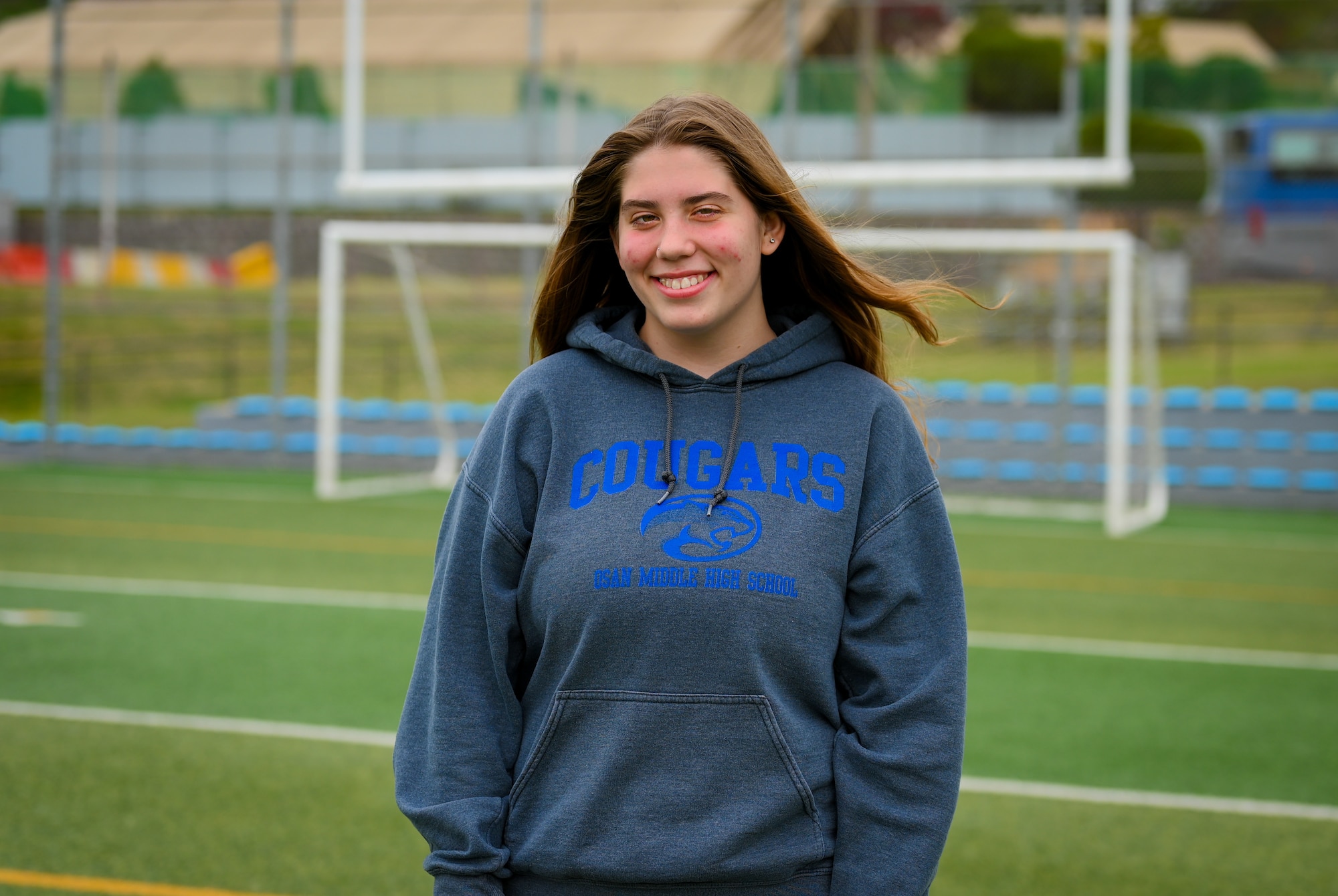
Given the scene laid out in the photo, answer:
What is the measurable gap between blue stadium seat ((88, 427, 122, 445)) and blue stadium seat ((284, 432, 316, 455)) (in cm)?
180

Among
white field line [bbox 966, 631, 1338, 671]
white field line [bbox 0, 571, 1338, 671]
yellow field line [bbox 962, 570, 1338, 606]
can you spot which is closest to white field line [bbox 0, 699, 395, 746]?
white field line [bbox 0, 571, 1338, 671]

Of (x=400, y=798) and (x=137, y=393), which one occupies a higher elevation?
(x=400, y=798)

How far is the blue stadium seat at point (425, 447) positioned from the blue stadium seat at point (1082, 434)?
623cm

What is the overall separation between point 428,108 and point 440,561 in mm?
15657

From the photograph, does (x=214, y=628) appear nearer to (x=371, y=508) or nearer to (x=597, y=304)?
(x=371, y=508)

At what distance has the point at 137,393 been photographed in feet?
68.4

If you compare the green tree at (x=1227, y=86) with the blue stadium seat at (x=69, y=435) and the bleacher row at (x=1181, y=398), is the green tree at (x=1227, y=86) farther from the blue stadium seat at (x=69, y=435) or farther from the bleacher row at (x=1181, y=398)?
the blue stadium seat at (x=69, y=435)

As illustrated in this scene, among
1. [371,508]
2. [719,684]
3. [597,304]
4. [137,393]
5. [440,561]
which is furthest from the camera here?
[137,393]

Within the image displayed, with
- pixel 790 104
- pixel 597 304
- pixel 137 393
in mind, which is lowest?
pixel 137 393

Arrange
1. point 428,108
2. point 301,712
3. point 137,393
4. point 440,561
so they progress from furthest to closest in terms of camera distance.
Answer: point 137,393 < point 428,108 < point 301,712 < point 440,561

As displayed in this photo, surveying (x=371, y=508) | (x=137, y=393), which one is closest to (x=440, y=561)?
(x=371, y=508)

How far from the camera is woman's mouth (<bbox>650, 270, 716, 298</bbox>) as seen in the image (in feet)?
5.80

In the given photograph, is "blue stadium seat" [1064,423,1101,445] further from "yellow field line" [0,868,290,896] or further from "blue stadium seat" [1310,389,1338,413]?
"yellow field line" [0,868,290,896]

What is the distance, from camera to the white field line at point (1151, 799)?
4449mm
